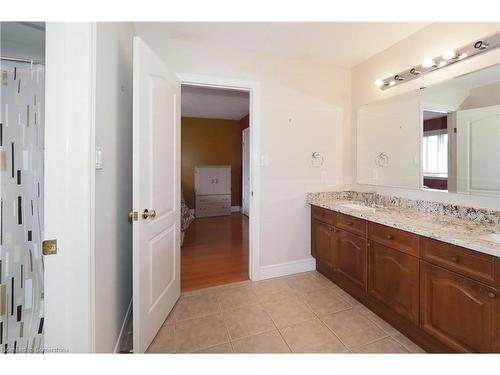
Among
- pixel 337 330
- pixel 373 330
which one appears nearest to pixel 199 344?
pixel 337 330

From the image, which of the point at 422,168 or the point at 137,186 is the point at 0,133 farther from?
the point at 422,168

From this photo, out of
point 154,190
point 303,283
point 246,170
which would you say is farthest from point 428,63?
point 246,170

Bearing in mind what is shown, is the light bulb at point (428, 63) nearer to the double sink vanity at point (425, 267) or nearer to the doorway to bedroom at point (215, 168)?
Result: the double sink vanity at point (425, 267)

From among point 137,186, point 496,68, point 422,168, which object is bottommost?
point 137,186

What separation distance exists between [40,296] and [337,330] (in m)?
2.03

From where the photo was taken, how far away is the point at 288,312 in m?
1.93

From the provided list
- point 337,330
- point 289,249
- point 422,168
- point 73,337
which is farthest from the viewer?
point 289,249

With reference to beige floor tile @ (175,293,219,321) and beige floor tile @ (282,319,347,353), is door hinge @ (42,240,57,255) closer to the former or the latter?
beige floor tile @ (175,293,219,321)

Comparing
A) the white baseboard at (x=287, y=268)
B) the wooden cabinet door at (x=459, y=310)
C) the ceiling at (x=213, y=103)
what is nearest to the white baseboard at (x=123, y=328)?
the white baseboard at (x=287, y=268)

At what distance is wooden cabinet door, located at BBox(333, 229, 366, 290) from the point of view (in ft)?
6.42

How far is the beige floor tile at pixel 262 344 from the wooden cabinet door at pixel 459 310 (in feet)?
3.06

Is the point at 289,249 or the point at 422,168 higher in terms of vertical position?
the point at 422,168

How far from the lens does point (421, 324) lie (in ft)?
4.83

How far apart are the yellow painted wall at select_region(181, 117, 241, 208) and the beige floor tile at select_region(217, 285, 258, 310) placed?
4.06m
